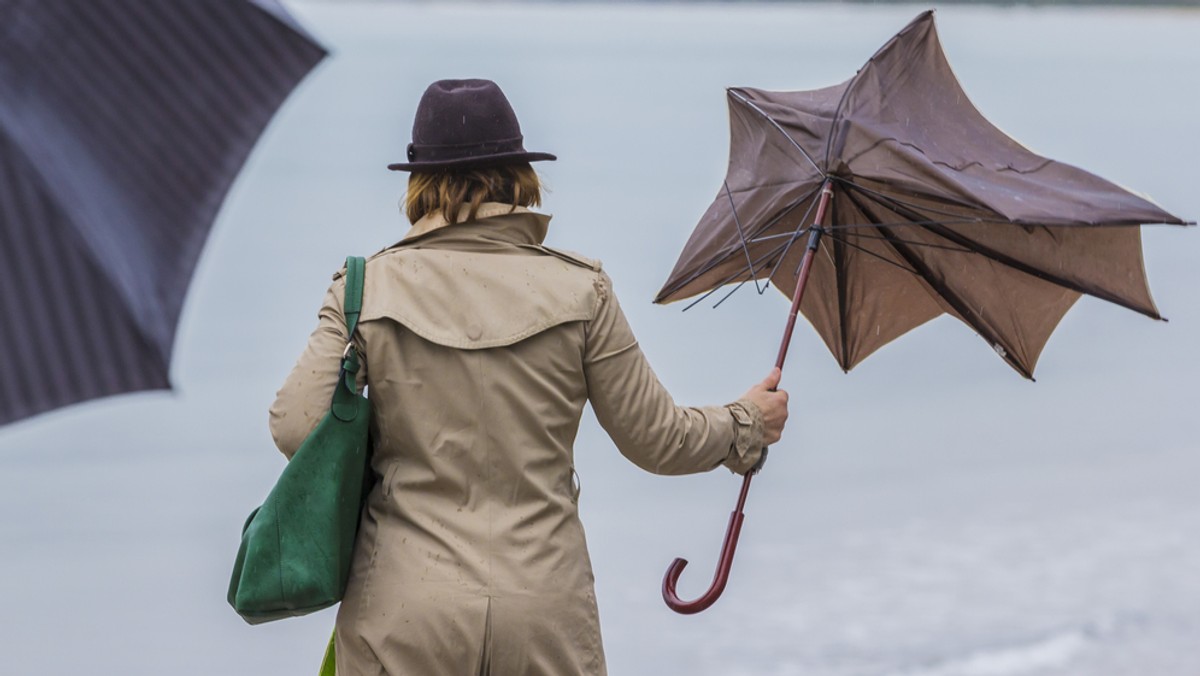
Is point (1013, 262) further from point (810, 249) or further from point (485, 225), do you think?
point (485, 225)

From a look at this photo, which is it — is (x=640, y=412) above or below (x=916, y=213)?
below

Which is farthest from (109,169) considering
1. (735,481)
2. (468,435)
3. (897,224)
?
(735,481)

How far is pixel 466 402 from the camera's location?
8.51ft

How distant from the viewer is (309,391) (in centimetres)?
256

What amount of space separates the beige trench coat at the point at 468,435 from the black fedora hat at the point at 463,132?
0.29 ft

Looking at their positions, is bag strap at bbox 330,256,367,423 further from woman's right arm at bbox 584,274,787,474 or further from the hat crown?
woman's right arm at bbox 584,274,787,474

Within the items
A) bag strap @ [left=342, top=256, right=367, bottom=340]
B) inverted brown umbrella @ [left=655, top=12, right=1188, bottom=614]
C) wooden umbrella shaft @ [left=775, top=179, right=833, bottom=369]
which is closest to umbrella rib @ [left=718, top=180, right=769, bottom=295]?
inverted brown umbrella @ [left=655, top=12, right=1188, bottom=614]

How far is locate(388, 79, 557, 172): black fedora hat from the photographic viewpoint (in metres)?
2.64

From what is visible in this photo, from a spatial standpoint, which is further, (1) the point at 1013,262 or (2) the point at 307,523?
A: (1) the point at 1013,262

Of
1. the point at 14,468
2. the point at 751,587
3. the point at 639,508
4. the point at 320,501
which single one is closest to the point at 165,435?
the point at 14,468

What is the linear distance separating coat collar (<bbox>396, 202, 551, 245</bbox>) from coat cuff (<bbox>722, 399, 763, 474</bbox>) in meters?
0.47

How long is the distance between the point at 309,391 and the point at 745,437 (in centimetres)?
73

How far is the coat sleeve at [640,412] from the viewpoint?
2672 millimetres

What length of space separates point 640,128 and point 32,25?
409 inches
